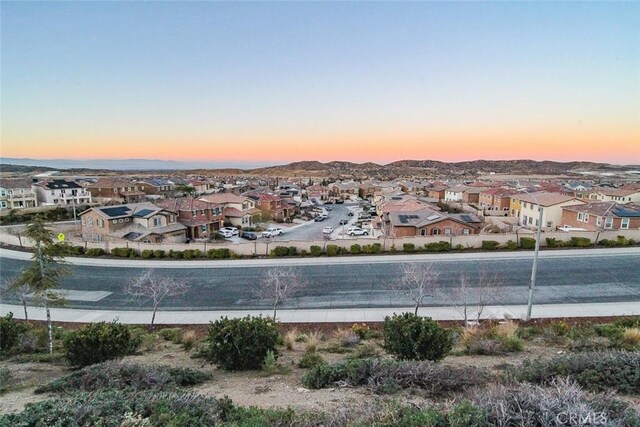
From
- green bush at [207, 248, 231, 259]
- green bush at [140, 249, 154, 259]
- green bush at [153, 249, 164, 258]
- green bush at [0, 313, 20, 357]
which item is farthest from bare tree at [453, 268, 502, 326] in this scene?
green bush at [140, 249, 154, 259]

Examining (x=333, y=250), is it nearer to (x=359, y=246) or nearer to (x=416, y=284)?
(x=359, y=246)

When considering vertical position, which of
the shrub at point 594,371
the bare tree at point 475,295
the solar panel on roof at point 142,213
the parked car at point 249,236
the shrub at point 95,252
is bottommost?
the parked car at point 249,236

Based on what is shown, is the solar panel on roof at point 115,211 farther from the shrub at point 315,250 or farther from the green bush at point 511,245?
the green bush at point 511,245

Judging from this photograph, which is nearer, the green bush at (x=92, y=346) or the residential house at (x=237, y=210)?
the green bush at (x=92, y=346)

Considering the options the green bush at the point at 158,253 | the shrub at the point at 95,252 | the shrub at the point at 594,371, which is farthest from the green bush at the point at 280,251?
the shrub at the point at 594,371

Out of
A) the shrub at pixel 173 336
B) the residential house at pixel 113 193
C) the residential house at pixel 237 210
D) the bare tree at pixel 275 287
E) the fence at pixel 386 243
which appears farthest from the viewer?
the residential house at pixel 113 193

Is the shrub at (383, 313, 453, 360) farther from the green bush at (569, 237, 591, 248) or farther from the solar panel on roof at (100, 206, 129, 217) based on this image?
the solar panel on roof at (100, 206, 129, 217)
